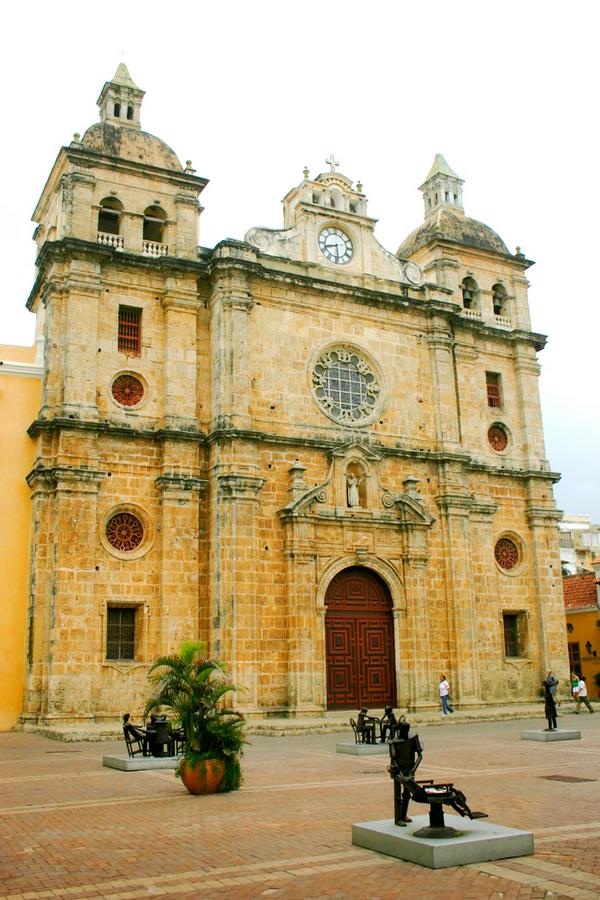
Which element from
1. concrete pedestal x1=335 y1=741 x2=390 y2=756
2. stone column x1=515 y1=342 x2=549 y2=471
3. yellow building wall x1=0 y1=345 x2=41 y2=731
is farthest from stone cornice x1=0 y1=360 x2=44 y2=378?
stone column x1=515 y1=342 x2=549 y2=471

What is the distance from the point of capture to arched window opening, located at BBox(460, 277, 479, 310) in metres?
35.7

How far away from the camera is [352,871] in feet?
27.9

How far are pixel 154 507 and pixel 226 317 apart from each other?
21.1 feet

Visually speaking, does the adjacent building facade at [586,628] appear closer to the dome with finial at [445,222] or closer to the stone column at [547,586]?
the stone column at [547,586]

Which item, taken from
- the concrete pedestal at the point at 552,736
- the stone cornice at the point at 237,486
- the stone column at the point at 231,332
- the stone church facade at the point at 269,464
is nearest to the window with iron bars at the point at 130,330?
the stone church facade at the point at 269,464

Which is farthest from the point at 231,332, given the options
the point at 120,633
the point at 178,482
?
the point at 120,633

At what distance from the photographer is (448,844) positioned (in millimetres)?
8641

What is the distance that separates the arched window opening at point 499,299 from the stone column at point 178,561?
1614cm

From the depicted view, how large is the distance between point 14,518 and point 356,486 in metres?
10.8

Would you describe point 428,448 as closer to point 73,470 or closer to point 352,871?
point 73,470

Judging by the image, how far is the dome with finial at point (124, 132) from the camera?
29375 millimetres

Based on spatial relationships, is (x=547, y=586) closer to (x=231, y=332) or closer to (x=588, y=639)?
(x=588, y=639)

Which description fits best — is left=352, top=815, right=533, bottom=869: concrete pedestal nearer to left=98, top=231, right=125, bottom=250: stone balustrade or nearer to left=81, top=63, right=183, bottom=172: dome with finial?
left=98, top=231, right=125, bottom=250: stone balustrade

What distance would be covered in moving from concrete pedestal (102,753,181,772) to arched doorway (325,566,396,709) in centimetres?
1177
